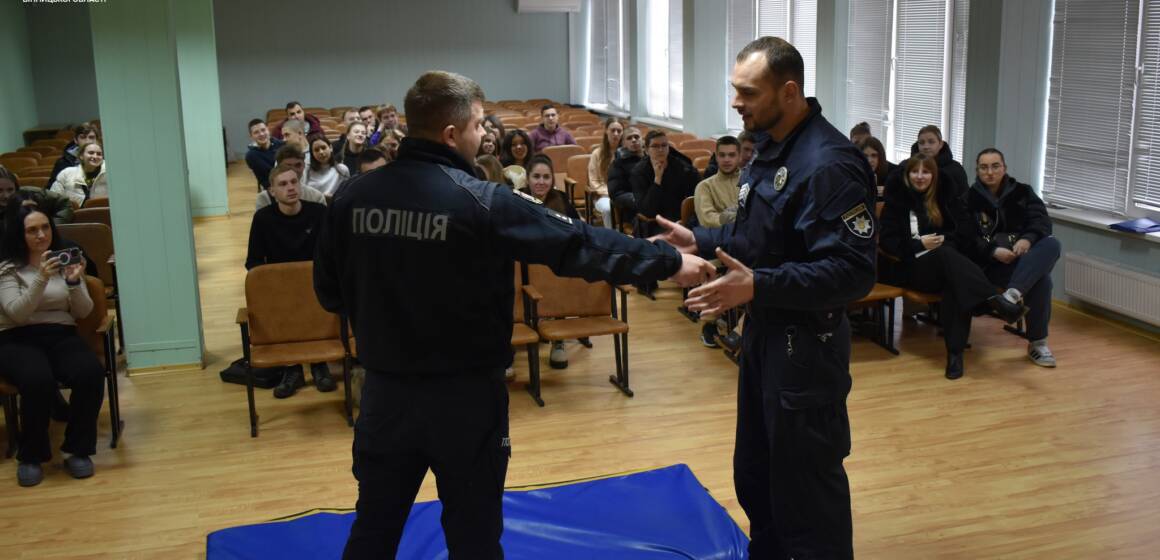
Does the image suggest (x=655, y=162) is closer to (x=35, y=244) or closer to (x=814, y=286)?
(x=35, y=244)

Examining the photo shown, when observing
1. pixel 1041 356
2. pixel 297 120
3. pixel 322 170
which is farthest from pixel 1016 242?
pixel 297 120

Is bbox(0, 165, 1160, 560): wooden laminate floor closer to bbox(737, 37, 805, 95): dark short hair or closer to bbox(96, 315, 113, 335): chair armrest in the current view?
bbox(96, 315, 113, 335): chair armrest

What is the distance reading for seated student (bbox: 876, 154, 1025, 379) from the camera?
19.0 feet

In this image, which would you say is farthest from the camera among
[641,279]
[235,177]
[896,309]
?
[235,177]

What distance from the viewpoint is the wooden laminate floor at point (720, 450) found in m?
3.99

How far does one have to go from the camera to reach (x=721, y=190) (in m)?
6.75

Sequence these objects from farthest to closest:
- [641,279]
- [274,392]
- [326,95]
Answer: [326,95] → [274,392] → [641,279]

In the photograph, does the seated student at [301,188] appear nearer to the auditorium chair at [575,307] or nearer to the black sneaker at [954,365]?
the auditorium chair at [575,307]

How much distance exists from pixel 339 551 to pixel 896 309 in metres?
4.61

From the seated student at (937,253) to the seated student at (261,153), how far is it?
5.94 m

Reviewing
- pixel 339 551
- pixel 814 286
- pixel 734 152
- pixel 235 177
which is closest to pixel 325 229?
pixel 814 286

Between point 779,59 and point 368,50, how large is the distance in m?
17.8

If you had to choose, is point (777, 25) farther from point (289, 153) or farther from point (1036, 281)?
point (289, 153)

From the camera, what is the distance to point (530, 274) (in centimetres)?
575
